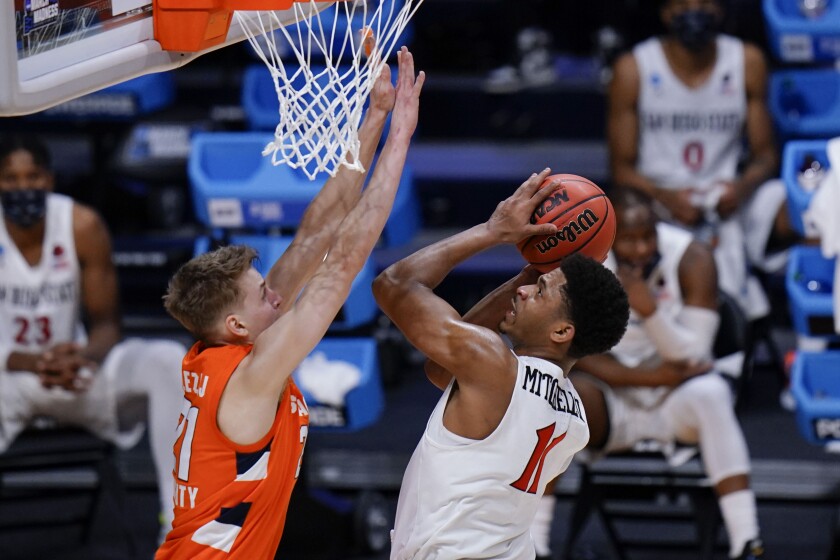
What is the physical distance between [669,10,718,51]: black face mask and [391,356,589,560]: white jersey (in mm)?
3386

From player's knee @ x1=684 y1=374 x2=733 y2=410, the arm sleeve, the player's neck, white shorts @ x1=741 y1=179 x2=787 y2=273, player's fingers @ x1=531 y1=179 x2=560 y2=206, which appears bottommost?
player's knee @ x1=684 y1=374 x2=733 y2=410

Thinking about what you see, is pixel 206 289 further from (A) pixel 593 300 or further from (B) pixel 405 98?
(A) pixel 593 300

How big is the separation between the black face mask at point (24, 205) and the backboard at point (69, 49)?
236 cm

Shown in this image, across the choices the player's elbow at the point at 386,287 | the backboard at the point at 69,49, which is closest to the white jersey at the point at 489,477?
the player's elbow at the point at 386,287

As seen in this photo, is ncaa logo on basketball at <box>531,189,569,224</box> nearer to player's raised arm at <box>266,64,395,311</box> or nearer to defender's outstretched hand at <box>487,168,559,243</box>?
defender's outstretched hand at <box>487,168,559,243</box>

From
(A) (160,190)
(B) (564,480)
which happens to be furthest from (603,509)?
(A) (160,190)

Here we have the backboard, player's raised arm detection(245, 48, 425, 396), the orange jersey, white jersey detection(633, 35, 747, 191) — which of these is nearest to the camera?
the backboard

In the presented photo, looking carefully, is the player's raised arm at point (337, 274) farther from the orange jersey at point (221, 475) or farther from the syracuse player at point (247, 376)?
the orange jersey at point (221, 475)

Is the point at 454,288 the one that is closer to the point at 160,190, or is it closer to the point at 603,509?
the point at 160,190

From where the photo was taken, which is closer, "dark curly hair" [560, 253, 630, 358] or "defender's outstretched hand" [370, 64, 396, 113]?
"dark curly hair" [560, 253, 630, 358]

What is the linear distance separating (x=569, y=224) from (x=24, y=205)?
114 inches

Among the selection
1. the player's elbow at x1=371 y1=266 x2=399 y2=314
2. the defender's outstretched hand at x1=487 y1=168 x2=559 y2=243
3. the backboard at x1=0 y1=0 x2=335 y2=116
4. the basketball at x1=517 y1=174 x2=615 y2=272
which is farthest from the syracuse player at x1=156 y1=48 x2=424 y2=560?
the backboard at x1=0 y1=0 x2=335 y2=116

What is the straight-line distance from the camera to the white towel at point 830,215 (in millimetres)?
5301

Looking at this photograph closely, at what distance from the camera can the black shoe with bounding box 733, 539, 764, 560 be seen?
5086 mm
